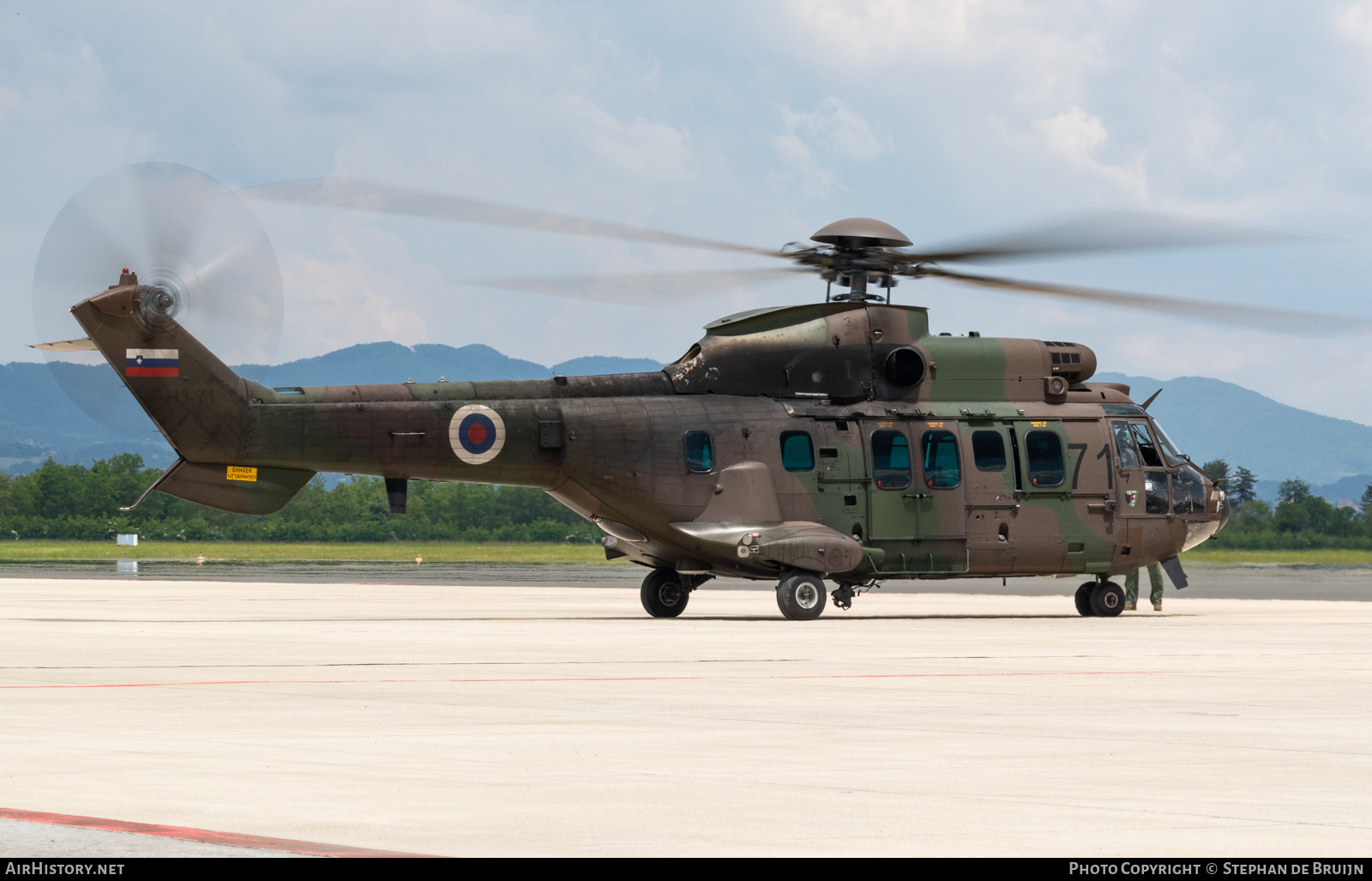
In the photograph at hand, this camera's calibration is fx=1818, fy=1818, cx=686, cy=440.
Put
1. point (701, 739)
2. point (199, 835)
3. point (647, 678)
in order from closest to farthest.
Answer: point (199, 835)
point (701, 739)
point (647, 678)

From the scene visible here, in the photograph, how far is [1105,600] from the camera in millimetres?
34844

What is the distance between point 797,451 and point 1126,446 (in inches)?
260

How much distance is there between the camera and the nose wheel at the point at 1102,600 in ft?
114

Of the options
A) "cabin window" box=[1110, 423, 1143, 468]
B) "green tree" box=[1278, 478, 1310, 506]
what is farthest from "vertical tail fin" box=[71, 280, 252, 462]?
"green tree" box=[1278, 478, 1310, 506]

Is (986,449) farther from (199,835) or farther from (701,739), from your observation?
(199,835)

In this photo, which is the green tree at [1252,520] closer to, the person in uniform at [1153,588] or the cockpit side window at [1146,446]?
the person in uniform at [1153,588]

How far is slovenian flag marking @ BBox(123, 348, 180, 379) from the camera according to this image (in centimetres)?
2927

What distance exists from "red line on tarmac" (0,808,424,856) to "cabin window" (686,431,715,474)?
22257 millimetres

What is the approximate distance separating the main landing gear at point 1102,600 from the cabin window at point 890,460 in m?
5.10

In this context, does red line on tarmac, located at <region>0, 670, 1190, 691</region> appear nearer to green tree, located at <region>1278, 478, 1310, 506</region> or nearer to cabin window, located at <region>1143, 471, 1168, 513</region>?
cabin window, located at <region>1143, 471, 1168, 513</region>

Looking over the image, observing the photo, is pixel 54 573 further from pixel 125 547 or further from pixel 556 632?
pixel 125 547

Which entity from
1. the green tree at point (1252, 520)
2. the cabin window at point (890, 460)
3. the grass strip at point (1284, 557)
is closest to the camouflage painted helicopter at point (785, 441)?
the cabin window at point (890, 460)

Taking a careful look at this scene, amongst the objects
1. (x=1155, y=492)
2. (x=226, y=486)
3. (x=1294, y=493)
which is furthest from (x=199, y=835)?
(x=1294, y=493)
